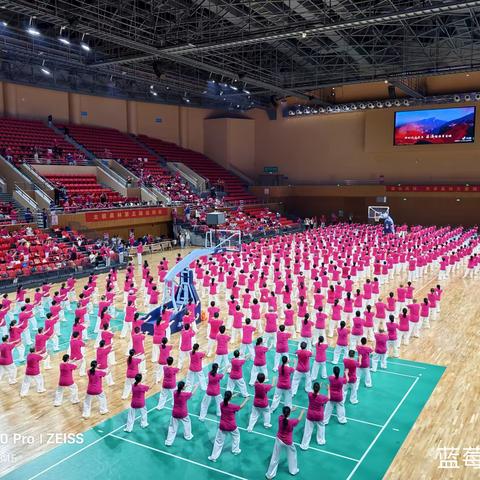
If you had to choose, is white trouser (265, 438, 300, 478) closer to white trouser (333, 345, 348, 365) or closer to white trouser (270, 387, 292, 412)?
white trouser (270, 387, 292, 412)

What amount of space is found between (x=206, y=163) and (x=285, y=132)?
25.7 feet

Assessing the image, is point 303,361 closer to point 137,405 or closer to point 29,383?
point 137,405

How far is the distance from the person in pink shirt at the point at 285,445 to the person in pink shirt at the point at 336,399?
1.38 m

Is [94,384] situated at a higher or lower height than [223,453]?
higher

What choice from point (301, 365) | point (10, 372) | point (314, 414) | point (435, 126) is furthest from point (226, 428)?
point (435, 126)

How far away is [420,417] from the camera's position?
9742 mm

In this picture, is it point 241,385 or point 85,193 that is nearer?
point 241,385

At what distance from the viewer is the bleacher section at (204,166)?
42.5 m

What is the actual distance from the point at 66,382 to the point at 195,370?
102 inches

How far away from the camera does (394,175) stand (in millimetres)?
40438

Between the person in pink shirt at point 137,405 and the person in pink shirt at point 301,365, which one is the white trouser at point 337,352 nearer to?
the person in pink shirt at point 301,365

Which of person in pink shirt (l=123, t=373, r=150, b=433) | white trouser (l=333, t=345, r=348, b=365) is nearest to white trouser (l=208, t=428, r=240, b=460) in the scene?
person in pink shirt (l=123, t=373, r=150, b=433)

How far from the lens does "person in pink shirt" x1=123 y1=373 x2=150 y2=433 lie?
29.2 ft

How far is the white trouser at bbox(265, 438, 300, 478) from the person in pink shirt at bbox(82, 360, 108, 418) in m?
3.67
